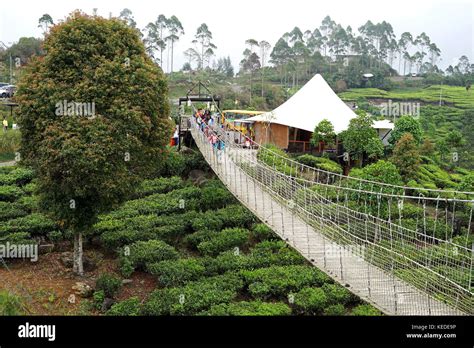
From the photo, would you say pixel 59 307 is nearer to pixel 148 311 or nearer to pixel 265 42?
pixel 148 311

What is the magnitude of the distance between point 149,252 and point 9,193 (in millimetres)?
4819

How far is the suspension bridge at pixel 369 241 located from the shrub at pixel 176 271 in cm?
155

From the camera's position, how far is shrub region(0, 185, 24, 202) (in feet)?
42.4

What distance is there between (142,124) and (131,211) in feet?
11.1

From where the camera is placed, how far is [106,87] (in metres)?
9.32

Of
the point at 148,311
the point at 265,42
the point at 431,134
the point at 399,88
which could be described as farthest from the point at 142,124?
the point at 399,88

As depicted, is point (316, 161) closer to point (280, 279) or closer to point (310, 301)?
point (280, 279)

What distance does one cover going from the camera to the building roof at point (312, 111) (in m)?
18.7

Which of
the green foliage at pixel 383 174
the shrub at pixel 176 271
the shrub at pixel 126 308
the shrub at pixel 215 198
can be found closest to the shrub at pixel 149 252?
the shrub at pixel 176 271

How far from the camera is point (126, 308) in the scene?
859cm

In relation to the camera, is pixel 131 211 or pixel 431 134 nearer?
pixel 131 211

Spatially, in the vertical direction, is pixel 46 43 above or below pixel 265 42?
below

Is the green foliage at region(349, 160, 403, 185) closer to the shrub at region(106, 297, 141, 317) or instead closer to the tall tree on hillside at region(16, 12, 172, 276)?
the tall tree on hillside at region(16, 12, 172, 276)

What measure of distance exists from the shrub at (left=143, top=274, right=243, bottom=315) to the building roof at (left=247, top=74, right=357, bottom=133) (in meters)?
9.80
